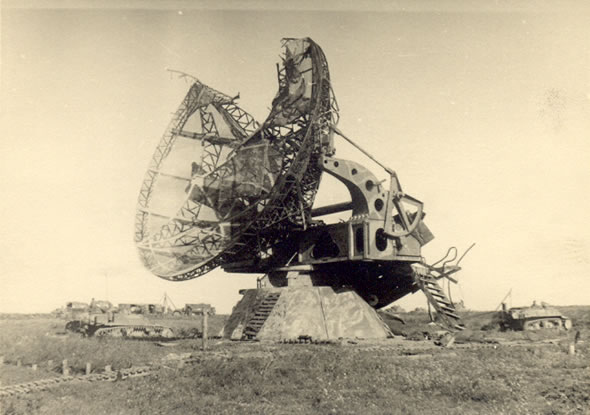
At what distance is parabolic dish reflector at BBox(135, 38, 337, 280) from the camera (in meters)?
21.3

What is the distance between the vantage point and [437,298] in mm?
23234

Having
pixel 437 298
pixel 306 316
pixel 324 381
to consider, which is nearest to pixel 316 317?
pixel 306 316

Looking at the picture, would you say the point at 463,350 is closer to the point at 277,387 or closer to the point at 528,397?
the point at 528,397

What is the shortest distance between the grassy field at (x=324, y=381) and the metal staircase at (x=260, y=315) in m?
2.85

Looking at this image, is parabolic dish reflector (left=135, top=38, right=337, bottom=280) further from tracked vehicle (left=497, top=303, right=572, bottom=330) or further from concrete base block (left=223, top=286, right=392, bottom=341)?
tracked vehicle (left=497, top=303, right=572, bottom=330)

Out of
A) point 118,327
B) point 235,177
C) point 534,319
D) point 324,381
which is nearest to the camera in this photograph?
point 324,381

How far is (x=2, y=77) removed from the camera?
1183cm

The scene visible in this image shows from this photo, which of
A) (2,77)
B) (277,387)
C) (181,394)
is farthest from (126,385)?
(2,77)

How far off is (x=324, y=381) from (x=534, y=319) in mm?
26937

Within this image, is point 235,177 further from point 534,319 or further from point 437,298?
point 534,319

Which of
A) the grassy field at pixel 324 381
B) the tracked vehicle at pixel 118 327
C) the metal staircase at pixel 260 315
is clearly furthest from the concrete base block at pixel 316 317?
the tracked vehicle at pixel 118 327

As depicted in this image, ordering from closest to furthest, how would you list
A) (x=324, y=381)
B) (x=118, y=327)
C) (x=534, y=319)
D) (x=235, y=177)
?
(x=324, y=381) → (x=235, y=177) → (x=118, y=327) → (x=534, y=319)

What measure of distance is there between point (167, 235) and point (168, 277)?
1.98 meters

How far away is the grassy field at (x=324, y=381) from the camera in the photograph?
10766 millimetres
